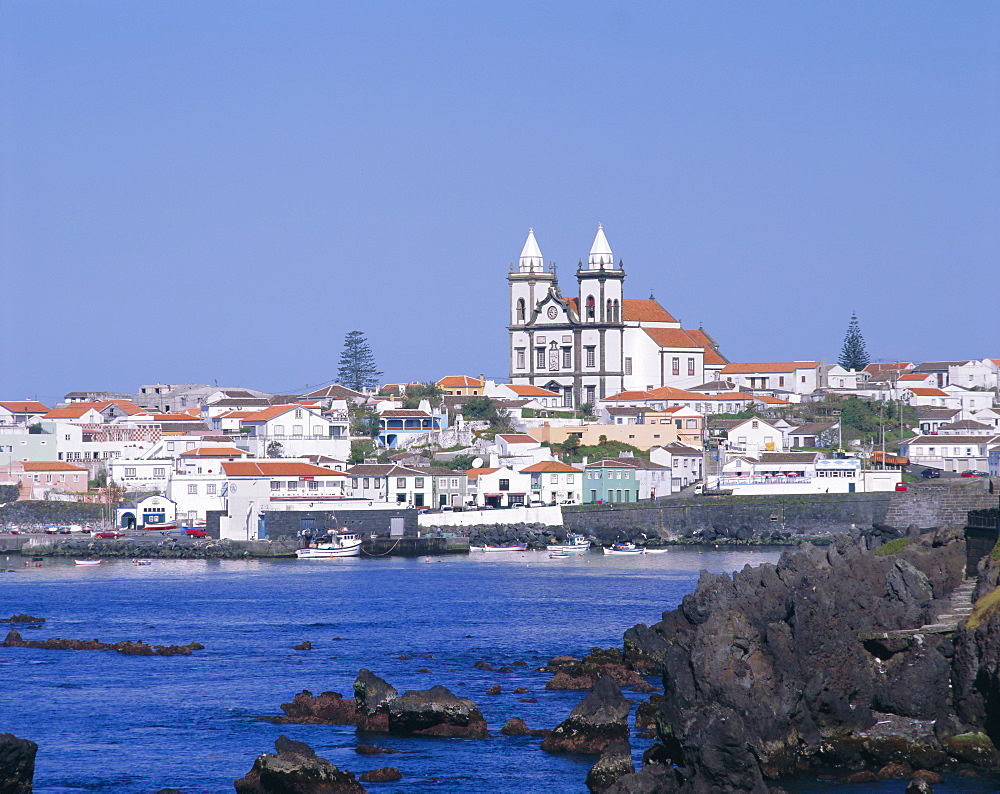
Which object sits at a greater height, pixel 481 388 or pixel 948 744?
pixel 481 388

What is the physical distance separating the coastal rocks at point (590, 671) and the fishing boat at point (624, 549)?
1256 inches

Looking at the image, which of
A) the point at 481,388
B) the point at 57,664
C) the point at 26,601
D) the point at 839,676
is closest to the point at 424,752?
the point at 839,676

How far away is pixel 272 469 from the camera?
218ft

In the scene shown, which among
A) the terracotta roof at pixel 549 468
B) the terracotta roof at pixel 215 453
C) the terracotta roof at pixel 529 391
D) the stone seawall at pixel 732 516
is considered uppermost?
the terracotta roof at pixel 529 391

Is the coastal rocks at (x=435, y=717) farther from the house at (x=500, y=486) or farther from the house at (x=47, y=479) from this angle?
the house at (x=47, y=479)

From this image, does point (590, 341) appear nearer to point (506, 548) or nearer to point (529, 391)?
point (529, 391)

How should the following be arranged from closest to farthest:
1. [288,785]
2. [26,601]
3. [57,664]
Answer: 1. [288,785]
2. [57,664]
3. [26,601]

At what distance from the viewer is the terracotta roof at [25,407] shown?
90000 mm

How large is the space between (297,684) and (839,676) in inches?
444

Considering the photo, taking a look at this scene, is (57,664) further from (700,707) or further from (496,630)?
(700,707)

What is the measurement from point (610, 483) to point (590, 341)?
78.1 feet

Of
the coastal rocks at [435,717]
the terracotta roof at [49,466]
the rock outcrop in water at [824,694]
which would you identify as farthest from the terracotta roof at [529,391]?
the coastal rocks at [435,717]

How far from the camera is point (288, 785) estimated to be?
72.2 ft

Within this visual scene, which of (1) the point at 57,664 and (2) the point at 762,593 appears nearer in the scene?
(2) the point at 762,593
